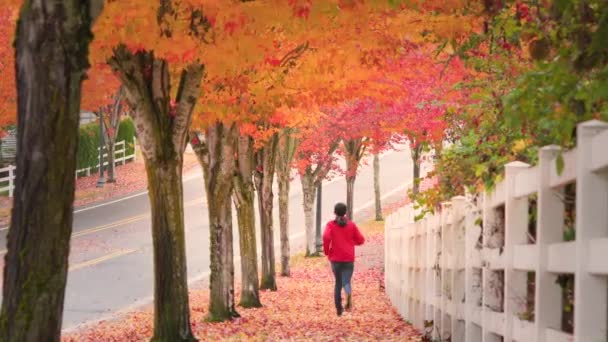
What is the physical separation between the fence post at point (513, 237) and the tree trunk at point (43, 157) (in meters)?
2.92

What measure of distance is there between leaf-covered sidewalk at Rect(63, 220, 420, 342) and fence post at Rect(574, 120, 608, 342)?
8.46 metres

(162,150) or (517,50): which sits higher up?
(517,50)

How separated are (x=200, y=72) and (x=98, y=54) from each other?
1701 mm

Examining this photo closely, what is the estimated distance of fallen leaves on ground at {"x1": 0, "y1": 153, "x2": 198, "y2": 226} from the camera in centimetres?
4311

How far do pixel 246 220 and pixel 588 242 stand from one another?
16.8 metres

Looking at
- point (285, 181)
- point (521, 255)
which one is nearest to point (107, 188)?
point (285, 181)

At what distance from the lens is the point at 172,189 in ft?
45.0

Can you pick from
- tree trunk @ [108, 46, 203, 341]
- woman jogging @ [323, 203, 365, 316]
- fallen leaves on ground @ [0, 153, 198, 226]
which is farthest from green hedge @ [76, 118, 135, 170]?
tree trunk @ [108, 46, 203, 341]

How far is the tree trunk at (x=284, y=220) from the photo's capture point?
30438 millimetres

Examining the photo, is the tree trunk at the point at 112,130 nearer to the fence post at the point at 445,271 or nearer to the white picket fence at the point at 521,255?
the white picket fence at the point at 521,255

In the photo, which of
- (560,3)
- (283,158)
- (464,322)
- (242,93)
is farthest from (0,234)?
(560,3)

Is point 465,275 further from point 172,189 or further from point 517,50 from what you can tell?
point 517,50

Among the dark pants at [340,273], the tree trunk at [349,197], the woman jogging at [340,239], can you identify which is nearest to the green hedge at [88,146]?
the tree trunk at [349,197]

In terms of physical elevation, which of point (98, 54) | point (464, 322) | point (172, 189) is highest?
point (98, 54)
